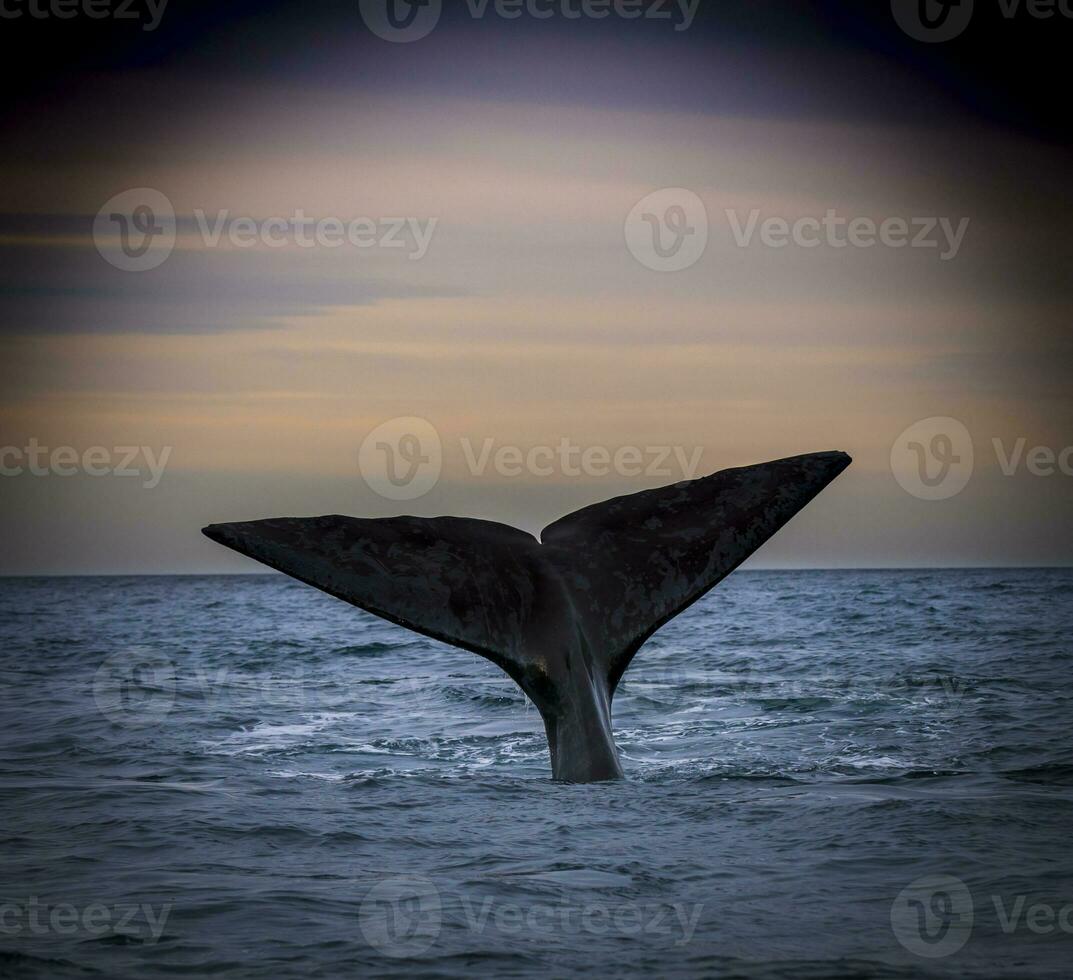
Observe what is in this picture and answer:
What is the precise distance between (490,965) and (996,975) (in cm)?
195

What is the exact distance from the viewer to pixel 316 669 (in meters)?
22.1

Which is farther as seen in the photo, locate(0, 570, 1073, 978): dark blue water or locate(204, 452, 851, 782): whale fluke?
locate(204, 452, 851, 782): whale fluke

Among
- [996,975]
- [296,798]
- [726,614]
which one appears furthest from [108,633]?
[996,975]

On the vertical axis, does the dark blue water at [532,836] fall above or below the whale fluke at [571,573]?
below

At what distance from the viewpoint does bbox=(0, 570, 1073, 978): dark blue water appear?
5.58 metres

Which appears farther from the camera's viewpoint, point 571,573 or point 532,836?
point 571,573

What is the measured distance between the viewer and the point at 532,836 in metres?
7.57

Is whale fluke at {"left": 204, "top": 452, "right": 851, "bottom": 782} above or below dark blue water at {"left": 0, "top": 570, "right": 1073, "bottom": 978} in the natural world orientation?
above

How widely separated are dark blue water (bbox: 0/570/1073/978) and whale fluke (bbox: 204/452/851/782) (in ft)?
2.83

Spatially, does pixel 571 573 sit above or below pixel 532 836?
above

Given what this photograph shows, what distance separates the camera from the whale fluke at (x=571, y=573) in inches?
288

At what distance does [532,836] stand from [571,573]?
153 centimetres

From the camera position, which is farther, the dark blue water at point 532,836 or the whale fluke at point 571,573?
the whale fluke at point 571,573

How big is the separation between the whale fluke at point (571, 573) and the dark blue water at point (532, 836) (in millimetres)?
861
